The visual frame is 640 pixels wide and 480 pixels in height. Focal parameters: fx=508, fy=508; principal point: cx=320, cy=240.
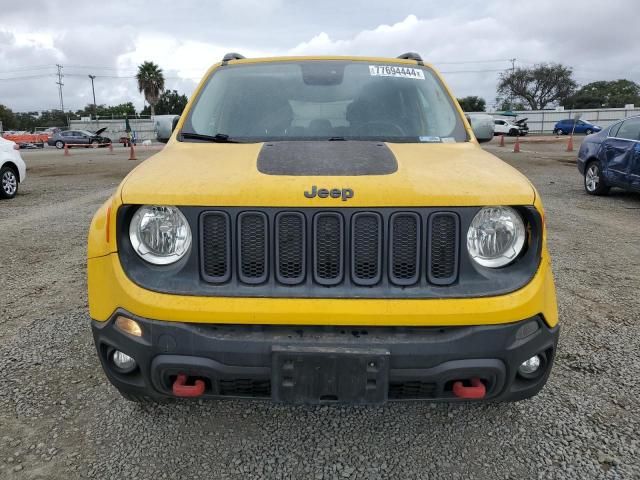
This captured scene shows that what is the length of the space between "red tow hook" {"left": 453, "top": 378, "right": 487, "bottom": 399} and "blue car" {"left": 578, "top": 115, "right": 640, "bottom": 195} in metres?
8.25

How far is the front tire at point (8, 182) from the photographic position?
10.3 meters

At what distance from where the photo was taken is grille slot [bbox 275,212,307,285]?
198 centimetres

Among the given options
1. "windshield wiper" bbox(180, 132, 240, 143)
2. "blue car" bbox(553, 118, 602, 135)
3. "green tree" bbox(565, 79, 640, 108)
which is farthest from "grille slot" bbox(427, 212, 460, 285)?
"green tree" bbox(565, 79, 640, 108)

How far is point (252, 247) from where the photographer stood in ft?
6.59

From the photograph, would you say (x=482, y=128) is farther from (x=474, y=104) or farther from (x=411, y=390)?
(x=474, y=104)

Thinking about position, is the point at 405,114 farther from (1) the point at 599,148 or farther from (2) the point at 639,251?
(1) the point at 599,148

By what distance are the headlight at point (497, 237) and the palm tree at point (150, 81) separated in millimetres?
67985

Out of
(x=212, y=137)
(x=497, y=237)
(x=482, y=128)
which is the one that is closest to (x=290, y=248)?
(x=497, y=237)

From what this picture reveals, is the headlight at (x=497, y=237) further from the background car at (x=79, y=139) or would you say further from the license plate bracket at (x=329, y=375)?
the background car at (x=79, y=139)

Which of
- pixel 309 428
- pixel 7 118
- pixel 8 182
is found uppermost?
pixel 7 118

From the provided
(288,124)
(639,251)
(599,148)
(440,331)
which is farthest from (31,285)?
(599,148)

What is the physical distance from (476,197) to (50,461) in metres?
2.19

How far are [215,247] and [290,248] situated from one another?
0.30m

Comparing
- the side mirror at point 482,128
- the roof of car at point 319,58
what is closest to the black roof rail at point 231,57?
the roof of car at point 319,58
